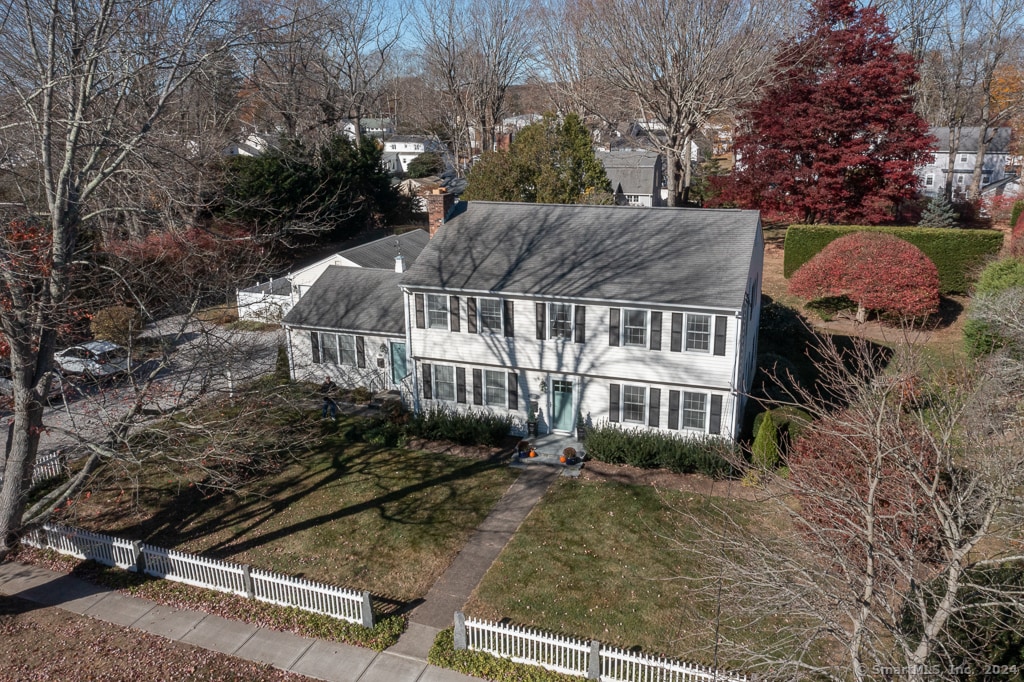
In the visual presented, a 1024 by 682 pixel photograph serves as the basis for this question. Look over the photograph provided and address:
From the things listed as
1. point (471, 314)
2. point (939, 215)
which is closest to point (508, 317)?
point (471, 314)

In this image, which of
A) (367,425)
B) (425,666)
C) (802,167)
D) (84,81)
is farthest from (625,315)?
(802,167)

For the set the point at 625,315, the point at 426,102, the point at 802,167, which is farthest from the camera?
the point at 426,102

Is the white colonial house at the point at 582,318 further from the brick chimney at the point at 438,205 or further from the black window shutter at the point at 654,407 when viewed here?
the brick chimney at the point at 438,205

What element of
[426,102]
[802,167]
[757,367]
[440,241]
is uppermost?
[426,102]

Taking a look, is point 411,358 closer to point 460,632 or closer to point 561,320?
point 561,320

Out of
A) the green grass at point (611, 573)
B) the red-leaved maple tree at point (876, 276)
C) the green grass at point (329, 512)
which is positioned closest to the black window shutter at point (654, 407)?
the green grass at point (611, 573)

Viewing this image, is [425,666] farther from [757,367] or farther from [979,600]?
[757,367]
